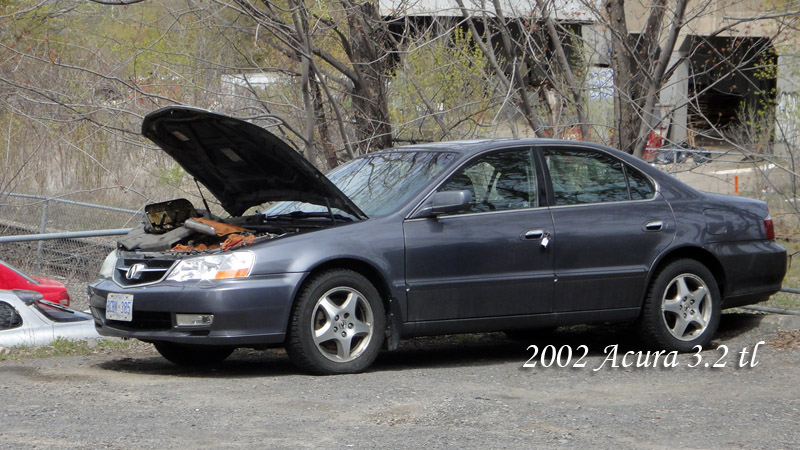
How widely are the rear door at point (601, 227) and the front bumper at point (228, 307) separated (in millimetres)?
2117

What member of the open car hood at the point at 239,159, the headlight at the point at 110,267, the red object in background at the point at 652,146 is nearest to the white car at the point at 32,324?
the headlight at the point at 110,267

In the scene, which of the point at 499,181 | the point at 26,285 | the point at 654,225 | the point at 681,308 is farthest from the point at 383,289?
the point at 26,285

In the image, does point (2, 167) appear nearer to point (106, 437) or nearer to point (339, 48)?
point (339, 48)

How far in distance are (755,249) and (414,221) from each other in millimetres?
2998

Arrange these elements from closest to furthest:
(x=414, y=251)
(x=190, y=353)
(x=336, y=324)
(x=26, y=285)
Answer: (x=336, y=324) < (x=414, y=251) < (x=190, y=353) < (x=26, y=285)

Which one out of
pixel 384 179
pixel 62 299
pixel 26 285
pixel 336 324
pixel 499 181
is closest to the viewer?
pixel 336 324

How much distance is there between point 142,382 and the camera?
6645mm

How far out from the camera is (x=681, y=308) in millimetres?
8047

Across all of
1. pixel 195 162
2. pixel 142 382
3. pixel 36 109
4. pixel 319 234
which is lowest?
pixel 142 382

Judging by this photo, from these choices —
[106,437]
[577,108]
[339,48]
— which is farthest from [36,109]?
[106,437]

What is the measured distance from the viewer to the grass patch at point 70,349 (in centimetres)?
784

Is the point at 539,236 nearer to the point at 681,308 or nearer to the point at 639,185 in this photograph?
the point at 639,185

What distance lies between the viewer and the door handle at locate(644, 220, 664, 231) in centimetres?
791

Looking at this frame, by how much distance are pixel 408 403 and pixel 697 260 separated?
328cm
